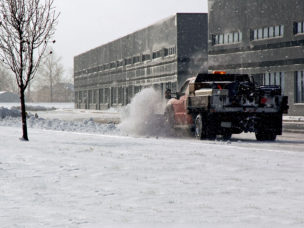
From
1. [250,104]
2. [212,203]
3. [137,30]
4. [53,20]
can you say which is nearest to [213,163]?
[212,203]

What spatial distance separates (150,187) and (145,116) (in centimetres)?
1277

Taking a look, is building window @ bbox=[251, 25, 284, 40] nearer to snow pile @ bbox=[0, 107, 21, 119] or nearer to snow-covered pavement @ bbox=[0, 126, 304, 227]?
snow pile @ bbox=[0, 107, 21, 119]

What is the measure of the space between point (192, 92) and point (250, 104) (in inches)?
82.8

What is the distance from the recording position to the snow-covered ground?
Answer: 20.1 feet

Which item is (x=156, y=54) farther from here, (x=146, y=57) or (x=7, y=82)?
(x=7, y=82)

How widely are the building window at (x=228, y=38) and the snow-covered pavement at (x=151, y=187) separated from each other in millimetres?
35385

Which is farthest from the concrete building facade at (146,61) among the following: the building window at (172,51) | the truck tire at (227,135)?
the truck tire at (227,135)

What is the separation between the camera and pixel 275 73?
4391 centimetres

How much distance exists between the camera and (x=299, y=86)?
41781 millimetres

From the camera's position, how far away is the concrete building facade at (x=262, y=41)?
41.6 metres

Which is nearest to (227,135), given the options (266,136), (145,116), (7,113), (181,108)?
(266,136)

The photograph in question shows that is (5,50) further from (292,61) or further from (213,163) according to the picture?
(292,61)

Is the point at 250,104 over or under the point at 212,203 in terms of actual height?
over

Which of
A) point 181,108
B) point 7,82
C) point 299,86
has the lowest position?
point 181,108
